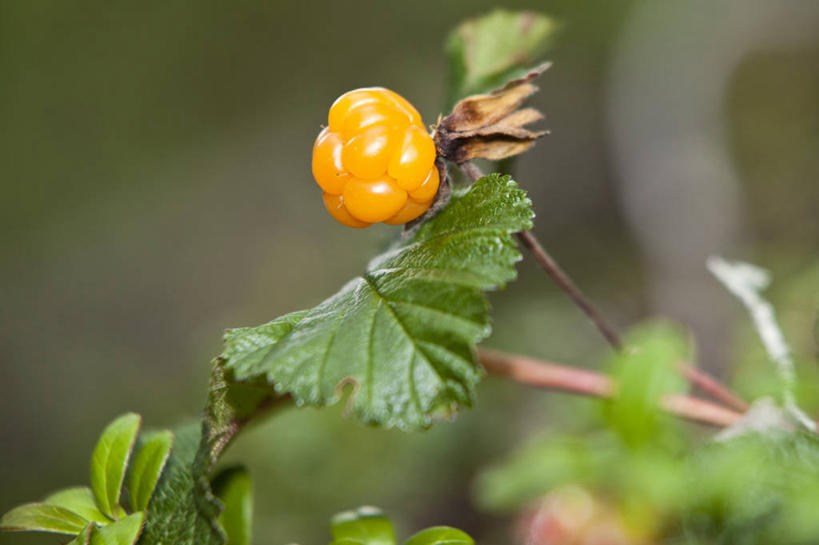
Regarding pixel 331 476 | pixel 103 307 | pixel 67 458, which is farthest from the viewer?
pixel 103 307

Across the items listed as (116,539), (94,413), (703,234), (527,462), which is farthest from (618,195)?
(94,413)

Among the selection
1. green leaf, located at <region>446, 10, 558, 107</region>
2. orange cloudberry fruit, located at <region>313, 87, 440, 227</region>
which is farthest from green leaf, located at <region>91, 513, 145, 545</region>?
green leaf, located at <region>446, 10, 558, 107</region>

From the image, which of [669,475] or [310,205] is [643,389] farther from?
[310,205]

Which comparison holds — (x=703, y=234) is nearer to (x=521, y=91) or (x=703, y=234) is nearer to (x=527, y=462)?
(x=527, y=462)

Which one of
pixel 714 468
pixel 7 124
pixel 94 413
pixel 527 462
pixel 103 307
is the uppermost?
pixel 7 124

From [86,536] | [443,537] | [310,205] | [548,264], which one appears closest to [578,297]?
[548,264]

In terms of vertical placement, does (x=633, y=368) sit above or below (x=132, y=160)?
below
